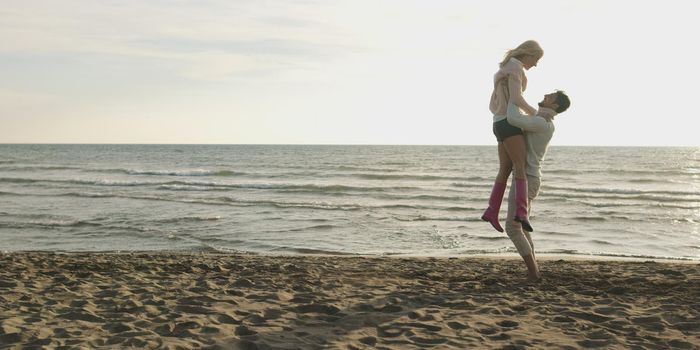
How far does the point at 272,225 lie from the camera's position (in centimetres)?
1455

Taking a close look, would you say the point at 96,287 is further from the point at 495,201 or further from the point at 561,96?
the point at 561,96

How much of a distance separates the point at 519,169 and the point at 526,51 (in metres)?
1.09

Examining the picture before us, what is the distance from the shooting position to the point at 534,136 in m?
5.81

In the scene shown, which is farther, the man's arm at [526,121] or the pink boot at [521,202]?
the pink boot at [521,202]

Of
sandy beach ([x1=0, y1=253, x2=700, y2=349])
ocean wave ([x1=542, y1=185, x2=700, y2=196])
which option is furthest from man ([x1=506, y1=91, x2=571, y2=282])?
ocean wave ([x1=542, y1=185, x2=700, y2=196])

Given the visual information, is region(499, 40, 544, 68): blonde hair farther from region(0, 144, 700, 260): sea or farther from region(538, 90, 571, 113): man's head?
region(0, 144, 700, 260): sea

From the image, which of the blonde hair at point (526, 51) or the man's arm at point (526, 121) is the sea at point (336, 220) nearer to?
the man's arm at point (526, 121)

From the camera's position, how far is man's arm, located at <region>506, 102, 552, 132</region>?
561 cm

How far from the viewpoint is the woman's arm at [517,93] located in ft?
18.4

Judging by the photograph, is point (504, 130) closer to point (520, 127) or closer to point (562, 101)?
point (520, 127)

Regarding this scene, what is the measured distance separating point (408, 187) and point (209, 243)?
16.8 meters

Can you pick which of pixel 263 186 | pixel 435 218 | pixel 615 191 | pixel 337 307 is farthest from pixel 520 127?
pixel 263 186

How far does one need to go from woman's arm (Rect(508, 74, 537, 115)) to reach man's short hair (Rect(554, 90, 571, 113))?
259 millimetres

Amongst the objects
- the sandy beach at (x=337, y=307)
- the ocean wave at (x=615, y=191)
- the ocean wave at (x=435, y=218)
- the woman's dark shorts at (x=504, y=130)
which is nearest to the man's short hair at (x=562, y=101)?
the woman's dark shorts at (x=504, y=130)
